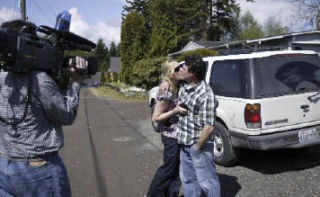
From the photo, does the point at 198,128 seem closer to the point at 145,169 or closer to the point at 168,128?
→ the point at 168,128

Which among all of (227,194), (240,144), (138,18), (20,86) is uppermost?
(138,18)

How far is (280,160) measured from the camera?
5137mm

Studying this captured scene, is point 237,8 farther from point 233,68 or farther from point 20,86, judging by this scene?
point 20,86

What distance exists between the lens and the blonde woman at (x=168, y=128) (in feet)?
10.1

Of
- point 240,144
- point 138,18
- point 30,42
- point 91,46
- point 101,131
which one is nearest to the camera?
point 30,42

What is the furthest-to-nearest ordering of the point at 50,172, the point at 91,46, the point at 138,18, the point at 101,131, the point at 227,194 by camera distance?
the point at 138,18, the point at 101,131, the point at 227,194, the point at 91,46, the point at 50,172

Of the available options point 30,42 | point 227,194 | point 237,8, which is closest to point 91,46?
point 30,42

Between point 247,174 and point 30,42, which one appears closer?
point 30,42

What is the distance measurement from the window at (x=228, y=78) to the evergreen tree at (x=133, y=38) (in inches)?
745

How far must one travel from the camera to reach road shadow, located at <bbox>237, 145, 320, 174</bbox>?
474 centimetres

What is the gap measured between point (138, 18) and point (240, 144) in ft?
67.3

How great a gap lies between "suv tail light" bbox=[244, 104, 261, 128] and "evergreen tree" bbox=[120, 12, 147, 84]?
20.0 meters

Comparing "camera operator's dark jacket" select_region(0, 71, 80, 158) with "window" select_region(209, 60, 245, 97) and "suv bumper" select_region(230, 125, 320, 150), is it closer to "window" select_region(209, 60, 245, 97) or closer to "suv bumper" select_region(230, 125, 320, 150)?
"suv bumper" select_region(230, 125, 320, 150)

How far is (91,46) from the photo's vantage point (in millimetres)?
2398
